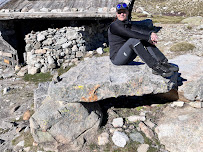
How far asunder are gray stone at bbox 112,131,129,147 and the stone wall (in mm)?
5674

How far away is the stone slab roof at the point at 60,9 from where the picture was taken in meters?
8.88

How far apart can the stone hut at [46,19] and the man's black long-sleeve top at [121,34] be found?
426 cm

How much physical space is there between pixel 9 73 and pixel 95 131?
23.7ft

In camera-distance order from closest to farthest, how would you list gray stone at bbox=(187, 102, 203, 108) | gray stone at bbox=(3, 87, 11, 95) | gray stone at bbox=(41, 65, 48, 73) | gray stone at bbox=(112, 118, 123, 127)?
gray stone at bbox=(187, 102, 203, 108), gray stone at bbox=(112, 118, 123, 127), gray stone at bbox=(3, 87, 11, 95), gray stone at bbox=(41, 65, 48, 73)

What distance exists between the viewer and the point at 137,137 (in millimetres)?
4340

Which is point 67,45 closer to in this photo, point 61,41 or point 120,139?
point 61,41

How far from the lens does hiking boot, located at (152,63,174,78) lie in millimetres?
4246

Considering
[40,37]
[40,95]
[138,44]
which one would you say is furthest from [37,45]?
[138,44]

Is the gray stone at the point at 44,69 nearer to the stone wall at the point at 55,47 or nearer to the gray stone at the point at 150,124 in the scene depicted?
the stone wall at the point at 55,47

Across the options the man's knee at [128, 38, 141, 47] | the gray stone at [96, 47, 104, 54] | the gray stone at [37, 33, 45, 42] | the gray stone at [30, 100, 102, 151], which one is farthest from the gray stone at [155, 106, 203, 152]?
A: the gray stone at [37, 33, 45, 42]

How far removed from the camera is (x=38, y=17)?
908cm

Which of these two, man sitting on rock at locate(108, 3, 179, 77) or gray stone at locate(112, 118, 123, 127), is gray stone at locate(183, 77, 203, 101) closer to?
man sitting on rock at locate(108, 3, 179, 77)

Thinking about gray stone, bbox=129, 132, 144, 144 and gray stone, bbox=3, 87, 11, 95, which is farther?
gray stone, bbox=3, 87, 11, 95

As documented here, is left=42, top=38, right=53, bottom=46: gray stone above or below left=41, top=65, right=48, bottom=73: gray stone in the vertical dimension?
above
